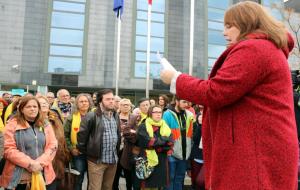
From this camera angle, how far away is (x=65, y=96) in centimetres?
764

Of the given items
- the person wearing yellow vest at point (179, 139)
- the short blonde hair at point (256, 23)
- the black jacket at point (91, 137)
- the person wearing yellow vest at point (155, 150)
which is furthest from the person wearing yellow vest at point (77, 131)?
the short blonde hair at point (256, 23)

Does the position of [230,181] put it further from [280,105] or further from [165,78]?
[165,78]

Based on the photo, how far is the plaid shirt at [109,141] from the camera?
568 cm

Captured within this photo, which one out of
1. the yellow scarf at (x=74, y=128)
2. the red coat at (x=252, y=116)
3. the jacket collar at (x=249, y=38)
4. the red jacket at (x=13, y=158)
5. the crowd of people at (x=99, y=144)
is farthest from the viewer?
the yellow scarf at (x=74, y=128)

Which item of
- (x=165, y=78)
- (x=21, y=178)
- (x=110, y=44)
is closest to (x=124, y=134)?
(x=21, y=178)

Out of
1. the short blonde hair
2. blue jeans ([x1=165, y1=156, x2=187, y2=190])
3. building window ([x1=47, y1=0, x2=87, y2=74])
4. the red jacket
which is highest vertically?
building window ([x1=47, y1=0, x2=87, y2=74])

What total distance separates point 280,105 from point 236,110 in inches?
9.5

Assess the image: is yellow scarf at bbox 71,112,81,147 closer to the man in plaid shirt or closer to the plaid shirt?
the man in plaid shirt

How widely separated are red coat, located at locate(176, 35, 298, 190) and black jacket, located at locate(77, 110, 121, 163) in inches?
151

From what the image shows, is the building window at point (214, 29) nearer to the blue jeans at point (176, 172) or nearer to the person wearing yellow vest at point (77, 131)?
the blue jeans at point (176, 172)

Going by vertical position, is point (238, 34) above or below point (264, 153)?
above

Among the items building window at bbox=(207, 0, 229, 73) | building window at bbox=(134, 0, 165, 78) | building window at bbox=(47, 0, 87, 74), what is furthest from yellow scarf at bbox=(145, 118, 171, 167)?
building window at bbox=(207, 0, 229, 73)

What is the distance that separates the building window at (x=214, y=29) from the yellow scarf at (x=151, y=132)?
32.7 m

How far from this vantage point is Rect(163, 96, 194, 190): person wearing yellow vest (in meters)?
6.62
